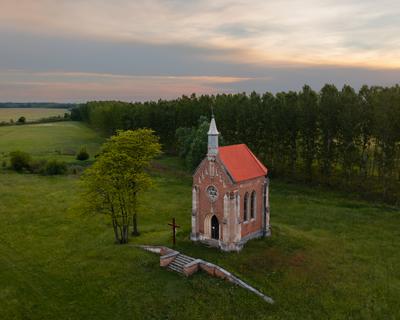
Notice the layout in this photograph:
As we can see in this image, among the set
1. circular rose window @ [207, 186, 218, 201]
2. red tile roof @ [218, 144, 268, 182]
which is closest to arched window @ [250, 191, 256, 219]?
red tile roof @ [218, 144, 268, 182]

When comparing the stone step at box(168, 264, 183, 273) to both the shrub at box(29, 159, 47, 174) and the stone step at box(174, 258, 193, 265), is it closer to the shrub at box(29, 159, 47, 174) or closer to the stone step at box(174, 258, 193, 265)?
the stone step at box(174, 258, 193, 265)

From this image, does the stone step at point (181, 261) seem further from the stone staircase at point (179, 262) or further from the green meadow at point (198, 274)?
the green meadow at point (198, 274)

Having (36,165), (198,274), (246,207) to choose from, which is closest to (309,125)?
(246,207)

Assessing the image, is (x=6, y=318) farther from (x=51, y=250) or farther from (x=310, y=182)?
(x=310, y=182)

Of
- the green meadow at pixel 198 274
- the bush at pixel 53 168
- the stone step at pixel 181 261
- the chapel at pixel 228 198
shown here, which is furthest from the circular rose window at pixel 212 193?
the bush at pixel 53 168

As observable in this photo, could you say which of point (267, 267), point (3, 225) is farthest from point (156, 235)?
point (3, 225)

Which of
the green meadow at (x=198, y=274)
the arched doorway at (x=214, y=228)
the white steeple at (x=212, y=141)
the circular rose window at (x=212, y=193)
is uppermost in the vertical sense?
the white steeple at (x=212, y=141)
